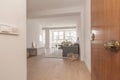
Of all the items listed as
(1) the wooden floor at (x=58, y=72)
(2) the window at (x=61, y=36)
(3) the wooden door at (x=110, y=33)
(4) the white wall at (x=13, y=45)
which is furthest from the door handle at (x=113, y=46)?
(2) the window at (x=61, y=36)

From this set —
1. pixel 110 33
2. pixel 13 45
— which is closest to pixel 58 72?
pixel 13 45

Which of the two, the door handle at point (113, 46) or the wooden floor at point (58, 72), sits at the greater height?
the door handle at point (113, 46)

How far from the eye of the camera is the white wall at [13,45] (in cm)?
135

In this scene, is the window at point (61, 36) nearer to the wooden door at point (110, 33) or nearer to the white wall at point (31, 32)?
the white wall at point (31, 32)

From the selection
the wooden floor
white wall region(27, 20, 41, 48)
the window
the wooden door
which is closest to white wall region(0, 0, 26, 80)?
the wooden door

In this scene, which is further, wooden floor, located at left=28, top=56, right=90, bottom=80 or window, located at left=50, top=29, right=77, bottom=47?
window, located at left=50, top=29, right=77, bottom=47

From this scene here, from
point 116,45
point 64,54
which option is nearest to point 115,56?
point 116,45

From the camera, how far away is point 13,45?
4.96 feet

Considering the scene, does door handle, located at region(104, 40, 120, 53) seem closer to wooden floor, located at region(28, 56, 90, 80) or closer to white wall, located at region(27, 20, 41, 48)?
wooden floor, located at region(28, 56, 90, 80)

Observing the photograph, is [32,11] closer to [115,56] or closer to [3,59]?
[3,59]

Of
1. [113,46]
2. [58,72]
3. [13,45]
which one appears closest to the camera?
[113,46]

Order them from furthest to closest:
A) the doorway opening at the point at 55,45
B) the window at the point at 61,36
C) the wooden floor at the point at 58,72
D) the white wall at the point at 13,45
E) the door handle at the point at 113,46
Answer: the window at the point at 61,36 < the doorway opening at the point at 55,45 < the wooden floor at the point at 58,72 < the white wall at the point at 13,45 < the door handle at the point at 113,46

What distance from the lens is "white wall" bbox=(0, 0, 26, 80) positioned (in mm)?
1354

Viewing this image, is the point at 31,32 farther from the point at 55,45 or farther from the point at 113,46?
the point at 113,46
